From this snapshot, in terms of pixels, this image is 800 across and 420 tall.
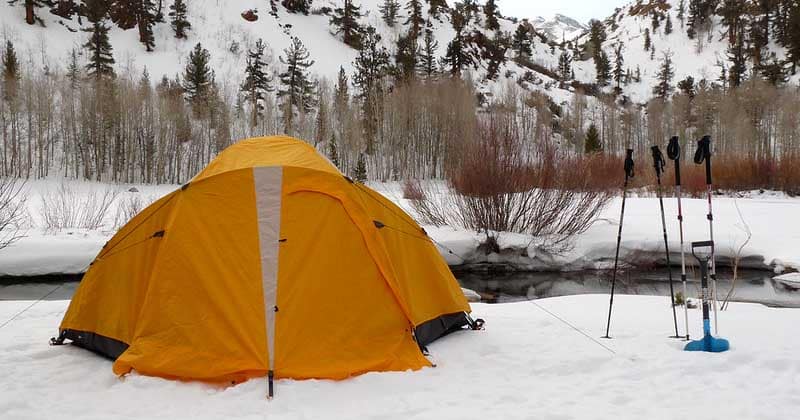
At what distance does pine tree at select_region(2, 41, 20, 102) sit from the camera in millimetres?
27969

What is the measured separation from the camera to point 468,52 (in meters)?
50.8

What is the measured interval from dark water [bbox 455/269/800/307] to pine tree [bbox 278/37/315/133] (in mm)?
26912

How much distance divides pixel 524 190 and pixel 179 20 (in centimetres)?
3681

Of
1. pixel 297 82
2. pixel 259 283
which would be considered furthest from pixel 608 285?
pixel 297 82

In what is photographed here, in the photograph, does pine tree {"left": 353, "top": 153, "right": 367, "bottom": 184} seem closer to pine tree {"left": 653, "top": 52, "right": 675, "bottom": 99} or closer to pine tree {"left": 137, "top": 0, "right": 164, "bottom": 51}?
pine tree {"left": 137, "top": 0, "right": 164, "bottom": 51}

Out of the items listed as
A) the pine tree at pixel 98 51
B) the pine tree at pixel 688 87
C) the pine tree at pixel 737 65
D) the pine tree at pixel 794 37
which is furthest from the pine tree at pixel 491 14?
the pine tree at pixel 98 51

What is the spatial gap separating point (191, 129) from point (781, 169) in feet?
104

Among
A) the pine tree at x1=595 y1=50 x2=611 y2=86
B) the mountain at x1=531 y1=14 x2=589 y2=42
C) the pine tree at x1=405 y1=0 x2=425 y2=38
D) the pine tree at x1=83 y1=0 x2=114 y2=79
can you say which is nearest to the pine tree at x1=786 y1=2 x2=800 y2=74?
the pine tree at x1=595 y1=50 x2=611 y2=86

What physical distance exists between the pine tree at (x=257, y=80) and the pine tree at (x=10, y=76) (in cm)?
1307

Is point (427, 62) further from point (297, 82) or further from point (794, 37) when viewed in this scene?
point (794, 37)

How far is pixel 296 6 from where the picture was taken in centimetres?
4859

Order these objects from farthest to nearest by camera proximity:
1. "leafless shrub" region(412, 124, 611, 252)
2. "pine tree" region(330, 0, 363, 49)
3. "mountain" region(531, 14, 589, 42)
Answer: "mountain" region(531, 14, 589, 42) < "pine tree" region(330, 0, 363, 49) < "leafless shrub" region(412, 124, 611, 252)

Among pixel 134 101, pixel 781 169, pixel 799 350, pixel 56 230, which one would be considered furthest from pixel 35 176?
pixel 781 169

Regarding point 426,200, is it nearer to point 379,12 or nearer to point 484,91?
point 484,91
